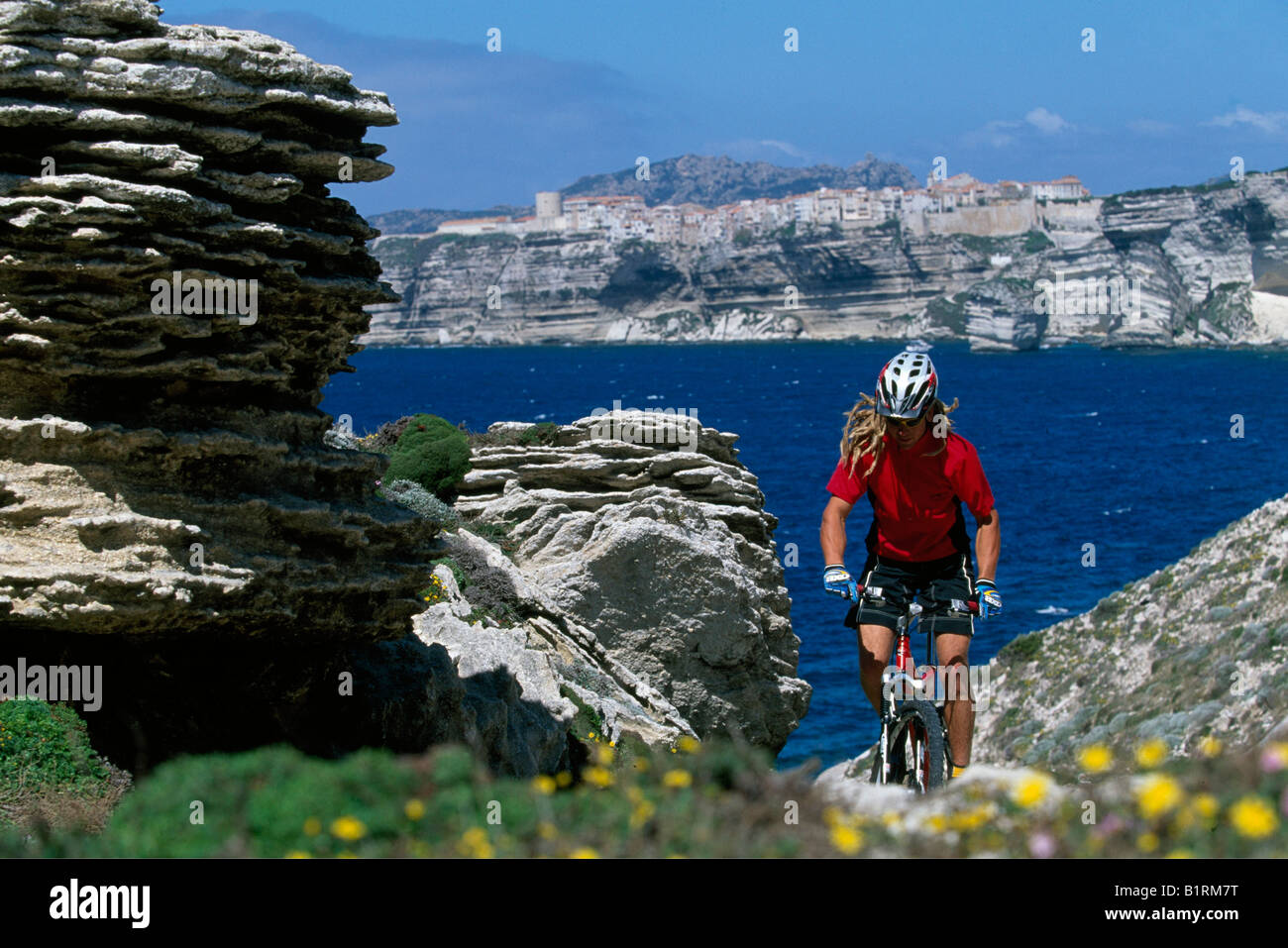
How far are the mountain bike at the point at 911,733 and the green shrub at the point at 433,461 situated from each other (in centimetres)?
1568

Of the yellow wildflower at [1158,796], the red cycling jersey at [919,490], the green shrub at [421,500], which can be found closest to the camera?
the yellow wildflower at [1158,796]

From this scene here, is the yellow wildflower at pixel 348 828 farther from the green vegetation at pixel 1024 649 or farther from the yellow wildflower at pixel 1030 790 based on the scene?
the green vegetation at pixel 1024 649

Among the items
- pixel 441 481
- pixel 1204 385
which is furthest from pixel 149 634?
pixel 1204 385

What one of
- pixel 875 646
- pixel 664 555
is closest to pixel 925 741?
pixel 875 646

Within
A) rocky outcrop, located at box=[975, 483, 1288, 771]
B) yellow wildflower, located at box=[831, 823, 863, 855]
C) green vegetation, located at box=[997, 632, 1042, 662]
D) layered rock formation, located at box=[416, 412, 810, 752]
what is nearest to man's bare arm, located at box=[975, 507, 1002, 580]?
yellow wildflower, located at box=[831, 823, 863, 855]

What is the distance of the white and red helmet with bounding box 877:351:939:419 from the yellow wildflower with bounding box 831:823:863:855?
13.4 feet

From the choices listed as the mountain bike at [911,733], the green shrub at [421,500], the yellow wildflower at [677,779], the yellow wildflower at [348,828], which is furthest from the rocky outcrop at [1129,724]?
the green shrub at [421,500]

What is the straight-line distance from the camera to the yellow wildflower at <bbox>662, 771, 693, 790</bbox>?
4.85 metres

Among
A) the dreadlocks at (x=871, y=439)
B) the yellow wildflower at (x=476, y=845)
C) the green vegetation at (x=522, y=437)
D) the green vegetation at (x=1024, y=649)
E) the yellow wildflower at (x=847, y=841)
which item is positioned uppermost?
the green vegetation at (x=522, y=437)

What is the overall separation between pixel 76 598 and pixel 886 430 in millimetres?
6184

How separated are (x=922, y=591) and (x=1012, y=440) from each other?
9096cm

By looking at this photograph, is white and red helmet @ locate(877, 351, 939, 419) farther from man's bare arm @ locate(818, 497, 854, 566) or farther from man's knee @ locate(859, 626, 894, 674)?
man's knee @ locate(859, 626, 894, 674)

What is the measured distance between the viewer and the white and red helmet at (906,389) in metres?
8.12
